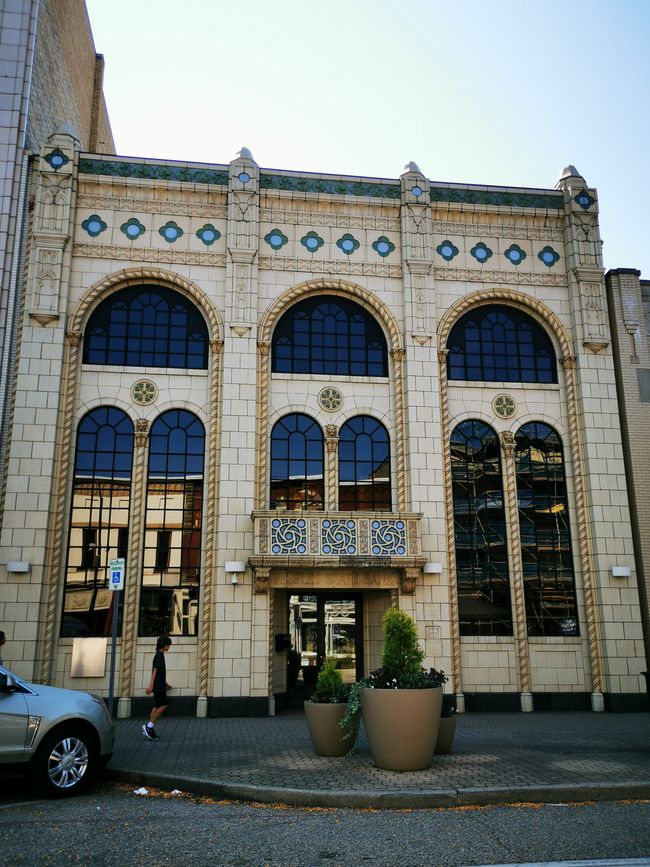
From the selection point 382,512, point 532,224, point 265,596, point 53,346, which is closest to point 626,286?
point 532,224

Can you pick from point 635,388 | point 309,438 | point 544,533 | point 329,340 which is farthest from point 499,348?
point 309,438

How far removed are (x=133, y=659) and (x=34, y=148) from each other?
553 inches

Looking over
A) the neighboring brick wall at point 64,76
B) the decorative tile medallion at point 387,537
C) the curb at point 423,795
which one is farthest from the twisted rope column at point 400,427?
the neighboring brick wall at point 64,76

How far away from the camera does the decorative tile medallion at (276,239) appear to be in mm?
21359

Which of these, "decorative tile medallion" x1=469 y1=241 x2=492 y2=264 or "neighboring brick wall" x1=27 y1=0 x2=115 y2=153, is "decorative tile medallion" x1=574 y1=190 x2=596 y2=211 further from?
"neighboring brick wall" x1=27 y1=0 x2=115 y2=153

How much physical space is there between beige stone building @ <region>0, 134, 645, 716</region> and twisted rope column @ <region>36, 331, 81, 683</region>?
0.06m

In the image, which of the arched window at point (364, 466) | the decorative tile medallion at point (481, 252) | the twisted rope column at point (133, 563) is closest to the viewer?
the twisted rope column at point (133, 563)

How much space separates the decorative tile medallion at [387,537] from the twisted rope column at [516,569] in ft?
10.8

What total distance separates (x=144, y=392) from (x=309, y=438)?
450 cm

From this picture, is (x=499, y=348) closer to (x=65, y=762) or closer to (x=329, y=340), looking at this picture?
(x=329, y=340)

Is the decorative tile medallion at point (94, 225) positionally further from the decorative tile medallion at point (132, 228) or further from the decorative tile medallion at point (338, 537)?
the decorative tile medallion at point (338, 537)

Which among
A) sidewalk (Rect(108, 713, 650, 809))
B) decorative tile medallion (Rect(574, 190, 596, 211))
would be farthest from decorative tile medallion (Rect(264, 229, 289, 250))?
sidewalk (Rect(108, 713, 650, 809))

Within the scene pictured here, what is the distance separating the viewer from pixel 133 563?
18.9 m

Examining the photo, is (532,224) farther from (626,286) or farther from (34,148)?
(34,148)
